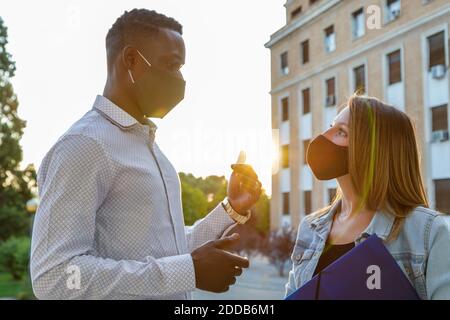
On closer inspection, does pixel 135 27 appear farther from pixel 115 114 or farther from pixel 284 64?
pixel 284 64

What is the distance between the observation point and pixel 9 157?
65.8ft

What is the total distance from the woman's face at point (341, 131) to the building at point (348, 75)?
10508mm

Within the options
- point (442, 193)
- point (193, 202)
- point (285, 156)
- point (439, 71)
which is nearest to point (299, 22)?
point (285, 156)

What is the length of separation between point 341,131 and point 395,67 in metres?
16.3

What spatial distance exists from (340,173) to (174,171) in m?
0.61

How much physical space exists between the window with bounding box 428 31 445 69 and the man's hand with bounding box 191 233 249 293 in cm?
1543

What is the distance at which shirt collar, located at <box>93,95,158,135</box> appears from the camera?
5.60 ft

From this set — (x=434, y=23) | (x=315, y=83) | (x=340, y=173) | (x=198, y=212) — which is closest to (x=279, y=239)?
(x=315, y=83)

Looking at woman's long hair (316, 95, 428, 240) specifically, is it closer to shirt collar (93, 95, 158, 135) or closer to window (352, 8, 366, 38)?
shirt collar (93, 95, 158, 135)

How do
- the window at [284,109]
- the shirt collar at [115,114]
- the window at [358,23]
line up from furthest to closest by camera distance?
1. the window at [284,109]
2. the window at [358,23]
3. the shirt collar at [115,114]

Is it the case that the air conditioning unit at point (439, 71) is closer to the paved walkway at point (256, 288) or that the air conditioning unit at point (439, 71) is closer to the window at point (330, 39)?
the window at point (330, 39)

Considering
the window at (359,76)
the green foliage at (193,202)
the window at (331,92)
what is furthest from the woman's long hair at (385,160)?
the window at (331,92)

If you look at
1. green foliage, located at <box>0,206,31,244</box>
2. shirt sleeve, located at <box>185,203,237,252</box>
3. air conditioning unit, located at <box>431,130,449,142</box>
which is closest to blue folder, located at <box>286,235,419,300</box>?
shirt sleeve, located at <box>185,203,237,252</box>

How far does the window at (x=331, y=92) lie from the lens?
65.8 ft
